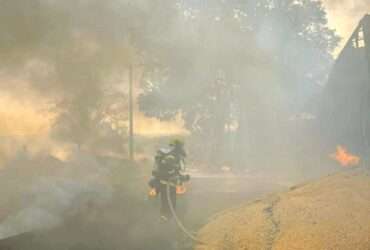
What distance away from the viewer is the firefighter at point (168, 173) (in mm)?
9258

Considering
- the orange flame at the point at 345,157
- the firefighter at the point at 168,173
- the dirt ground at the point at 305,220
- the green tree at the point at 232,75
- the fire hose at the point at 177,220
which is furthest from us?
the green tree at the point at 232,75

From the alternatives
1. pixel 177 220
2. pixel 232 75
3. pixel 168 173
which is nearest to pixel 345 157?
pixel 232 75

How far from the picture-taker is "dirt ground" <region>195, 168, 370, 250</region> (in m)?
6.32

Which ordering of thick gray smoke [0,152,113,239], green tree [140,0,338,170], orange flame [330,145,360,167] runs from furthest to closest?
green tree [140,0,338,170], orange flame [330,145,360,167], thick gray smoke [0,152,113,239]

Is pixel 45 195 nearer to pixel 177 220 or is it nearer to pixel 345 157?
pixel 177 220

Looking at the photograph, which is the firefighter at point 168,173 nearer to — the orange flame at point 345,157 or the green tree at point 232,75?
the orange flame at point 345,157

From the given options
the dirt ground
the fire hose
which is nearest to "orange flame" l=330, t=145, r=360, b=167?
the dirt ground

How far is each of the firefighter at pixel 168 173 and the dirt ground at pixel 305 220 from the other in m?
1.13

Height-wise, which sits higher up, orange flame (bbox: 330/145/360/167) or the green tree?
the green tree

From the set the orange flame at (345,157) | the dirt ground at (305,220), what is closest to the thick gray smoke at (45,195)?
the dirt ground at (305,220)

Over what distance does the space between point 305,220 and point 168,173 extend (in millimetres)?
3362

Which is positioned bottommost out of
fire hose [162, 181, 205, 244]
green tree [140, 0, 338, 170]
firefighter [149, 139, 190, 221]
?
fire hose [162, 181, 205, 244]

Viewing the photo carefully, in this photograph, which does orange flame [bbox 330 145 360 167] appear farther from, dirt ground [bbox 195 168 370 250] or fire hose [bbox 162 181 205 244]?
fire hose [bbox 162 181 205 244]

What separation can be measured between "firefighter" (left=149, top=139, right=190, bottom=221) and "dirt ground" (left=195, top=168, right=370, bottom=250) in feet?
3.71
